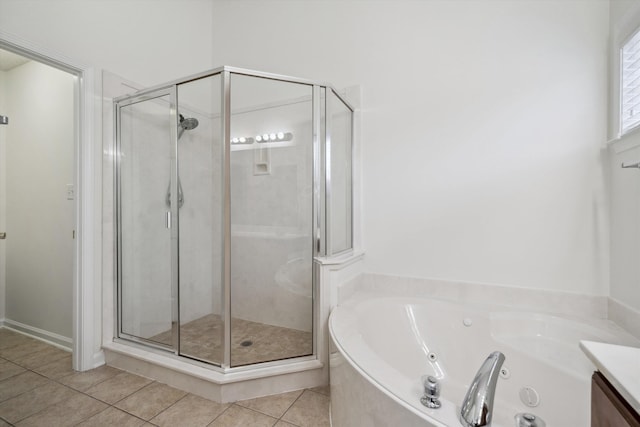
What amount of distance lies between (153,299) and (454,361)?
212 centimetres

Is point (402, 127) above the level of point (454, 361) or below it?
above

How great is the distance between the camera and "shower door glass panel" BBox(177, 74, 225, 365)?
5.85ft

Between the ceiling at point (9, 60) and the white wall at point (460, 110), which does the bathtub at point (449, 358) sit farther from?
the ceiling at point (9, 60)

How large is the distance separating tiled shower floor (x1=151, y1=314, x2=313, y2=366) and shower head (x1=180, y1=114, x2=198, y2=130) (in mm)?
1364

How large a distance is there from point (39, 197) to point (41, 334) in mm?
1165

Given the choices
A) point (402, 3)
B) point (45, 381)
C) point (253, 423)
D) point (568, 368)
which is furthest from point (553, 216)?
point (45, 381)

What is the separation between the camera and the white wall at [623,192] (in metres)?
1.36

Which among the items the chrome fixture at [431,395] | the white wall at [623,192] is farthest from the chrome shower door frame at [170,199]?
the white wall at [623,192]

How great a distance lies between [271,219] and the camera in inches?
85.9

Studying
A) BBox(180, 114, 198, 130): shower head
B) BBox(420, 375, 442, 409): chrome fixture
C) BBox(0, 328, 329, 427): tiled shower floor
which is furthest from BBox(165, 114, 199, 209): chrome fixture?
BBox(420, 375, 442, 409): chrome fixture

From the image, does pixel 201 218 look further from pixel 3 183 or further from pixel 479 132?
pixel 3 183

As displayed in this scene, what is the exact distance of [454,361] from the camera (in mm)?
1594

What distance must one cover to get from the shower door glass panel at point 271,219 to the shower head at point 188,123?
1.35 ft

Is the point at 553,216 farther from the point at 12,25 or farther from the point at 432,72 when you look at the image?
the point at 12,25
